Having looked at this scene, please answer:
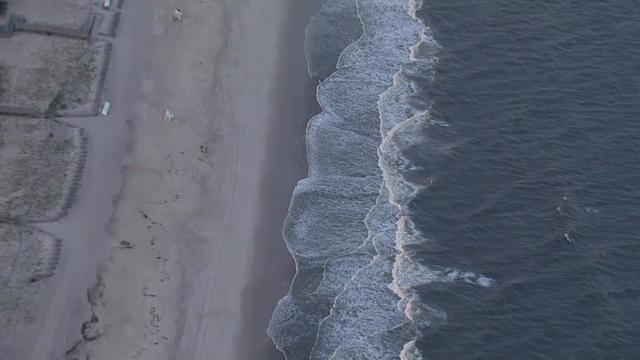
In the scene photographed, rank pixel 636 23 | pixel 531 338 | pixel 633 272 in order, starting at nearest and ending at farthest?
pixel 531 338
pixel 633 272
pixel 636 23

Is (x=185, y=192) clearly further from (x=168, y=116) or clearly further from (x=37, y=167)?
(x=37, y=167)

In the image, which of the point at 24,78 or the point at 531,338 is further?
the point at 24,78

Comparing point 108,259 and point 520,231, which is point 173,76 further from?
point 520,231

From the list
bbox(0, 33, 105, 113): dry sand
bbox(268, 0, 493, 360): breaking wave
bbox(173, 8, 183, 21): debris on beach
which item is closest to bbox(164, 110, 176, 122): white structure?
bbox(0, 33, 105, 113): dry sand

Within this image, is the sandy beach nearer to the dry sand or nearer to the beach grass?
the beach grass

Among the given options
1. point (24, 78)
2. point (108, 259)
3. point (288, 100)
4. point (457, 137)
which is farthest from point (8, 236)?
point (457, 137)

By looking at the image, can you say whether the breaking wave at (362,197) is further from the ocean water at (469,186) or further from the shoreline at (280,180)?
the shoreline at (280,180)

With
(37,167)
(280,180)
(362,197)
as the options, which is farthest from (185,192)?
(362,197)
